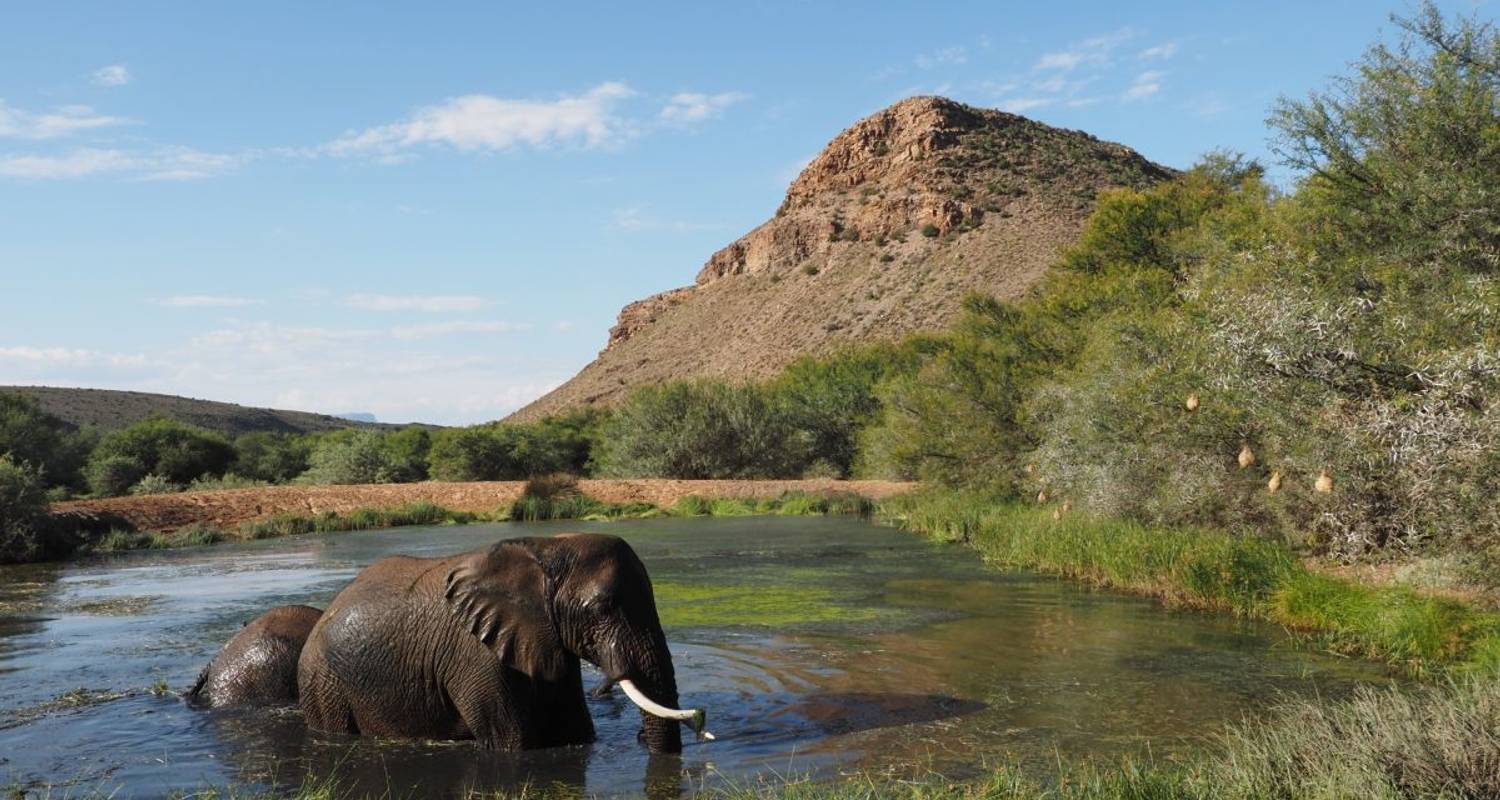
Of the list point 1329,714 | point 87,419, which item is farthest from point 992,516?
point 87,419

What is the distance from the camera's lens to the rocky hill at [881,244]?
78.9 m

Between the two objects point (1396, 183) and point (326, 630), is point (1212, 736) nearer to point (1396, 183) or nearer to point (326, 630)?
point (326, 630)

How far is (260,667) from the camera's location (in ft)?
32.2

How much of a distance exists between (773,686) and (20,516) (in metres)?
23.1

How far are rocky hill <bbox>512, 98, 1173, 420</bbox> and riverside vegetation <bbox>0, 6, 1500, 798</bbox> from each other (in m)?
47.2

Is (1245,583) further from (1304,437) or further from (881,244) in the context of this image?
(881,244)

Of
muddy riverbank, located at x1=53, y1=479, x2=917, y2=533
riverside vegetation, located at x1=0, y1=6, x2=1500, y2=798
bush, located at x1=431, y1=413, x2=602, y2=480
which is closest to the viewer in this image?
riverside vegetation, located at x1=0, y1=6, x2=1500, y2=798

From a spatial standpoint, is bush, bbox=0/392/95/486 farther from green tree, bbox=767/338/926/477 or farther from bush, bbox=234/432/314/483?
green tree, bbox=767/338/926/477

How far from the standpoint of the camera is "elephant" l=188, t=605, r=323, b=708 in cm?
977

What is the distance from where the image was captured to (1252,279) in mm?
14969

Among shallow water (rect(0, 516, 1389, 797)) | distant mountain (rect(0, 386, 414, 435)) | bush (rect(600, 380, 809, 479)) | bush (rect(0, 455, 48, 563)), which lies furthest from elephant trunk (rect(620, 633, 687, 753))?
distant mountain (rect(0, 386, 414, 435))

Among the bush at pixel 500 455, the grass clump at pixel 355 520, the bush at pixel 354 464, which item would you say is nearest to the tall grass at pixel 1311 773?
the grass clump at pixel 355 520

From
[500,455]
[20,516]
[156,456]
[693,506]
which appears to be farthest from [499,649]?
[156,456]

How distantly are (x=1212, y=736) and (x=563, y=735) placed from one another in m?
4.77
